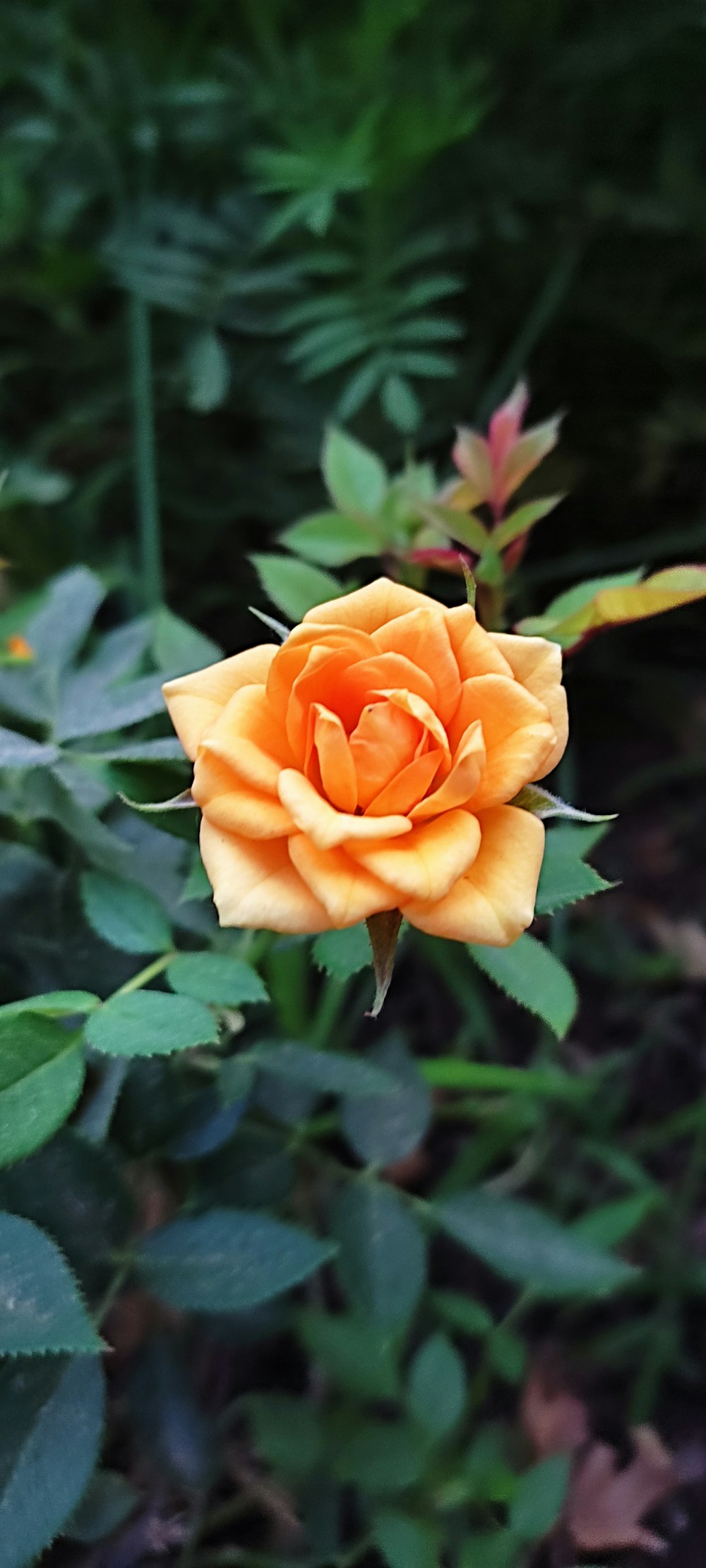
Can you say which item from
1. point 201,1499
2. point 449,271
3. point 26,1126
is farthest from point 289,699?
point 449,271

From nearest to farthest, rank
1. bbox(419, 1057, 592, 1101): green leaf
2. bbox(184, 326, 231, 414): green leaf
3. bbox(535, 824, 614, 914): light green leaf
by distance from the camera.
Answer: bbox(535, 824, 614, 914): light green leaf → bbox(419, 1057, 592, 1101): green leaf → bbox(184, 326, 231, 414): green leaf

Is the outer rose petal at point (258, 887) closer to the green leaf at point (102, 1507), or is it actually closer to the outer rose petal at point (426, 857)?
the outer rose petal at point (426, 857)

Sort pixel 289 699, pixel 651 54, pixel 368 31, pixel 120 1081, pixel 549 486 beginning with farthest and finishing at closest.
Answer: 1. pixel 549 486
2. pixel 651 54
3. pixel 368 31
4. pixel 120 1081
5. pixel 289 699

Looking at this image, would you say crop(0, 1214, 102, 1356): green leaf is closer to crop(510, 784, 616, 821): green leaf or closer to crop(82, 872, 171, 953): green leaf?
crop(82, 872, 171, 953): green leaf

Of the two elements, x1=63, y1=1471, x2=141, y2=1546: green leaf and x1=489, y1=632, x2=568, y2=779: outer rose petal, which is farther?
x1=63, y1=1471, x2=141, y2=1546: green leaf

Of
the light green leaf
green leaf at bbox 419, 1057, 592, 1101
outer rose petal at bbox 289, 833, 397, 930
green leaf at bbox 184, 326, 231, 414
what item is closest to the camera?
outer rose petal at bbox 289, 833, 397, 930

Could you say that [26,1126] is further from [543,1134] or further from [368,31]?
[368,31]

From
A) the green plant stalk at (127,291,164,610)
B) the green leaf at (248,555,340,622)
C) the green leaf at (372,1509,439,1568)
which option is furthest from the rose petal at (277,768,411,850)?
the green plant stalk at (127,291,164,610)
